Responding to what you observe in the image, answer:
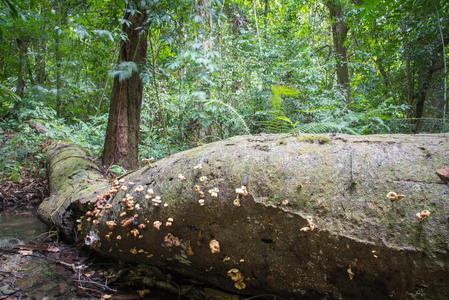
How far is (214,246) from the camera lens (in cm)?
149

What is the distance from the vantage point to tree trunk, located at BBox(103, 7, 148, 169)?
406 cm

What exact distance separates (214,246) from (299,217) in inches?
20.9

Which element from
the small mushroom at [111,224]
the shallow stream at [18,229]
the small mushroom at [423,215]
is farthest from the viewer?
the shallow stream at [18,229]

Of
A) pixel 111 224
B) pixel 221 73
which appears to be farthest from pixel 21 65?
pixel 111 224

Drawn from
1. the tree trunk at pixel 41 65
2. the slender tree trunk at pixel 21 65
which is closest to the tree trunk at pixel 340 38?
the slender tree trunk at pixel 21 65

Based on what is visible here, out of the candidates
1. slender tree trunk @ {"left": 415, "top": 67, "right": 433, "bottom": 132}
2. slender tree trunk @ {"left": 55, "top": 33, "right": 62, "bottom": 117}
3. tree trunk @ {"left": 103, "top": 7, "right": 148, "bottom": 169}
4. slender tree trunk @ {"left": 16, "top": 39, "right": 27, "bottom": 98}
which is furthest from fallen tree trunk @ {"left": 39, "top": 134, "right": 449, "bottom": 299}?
slender tree trunk @ {"left": 16, "top": 39, "right": 27, "bottom": 98}

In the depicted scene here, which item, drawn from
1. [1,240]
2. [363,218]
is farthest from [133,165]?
[363,218]

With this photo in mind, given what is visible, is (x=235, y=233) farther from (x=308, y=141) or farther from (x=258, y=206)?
(x=308, y=141)

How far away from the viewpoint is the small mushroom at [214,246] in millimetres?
1466

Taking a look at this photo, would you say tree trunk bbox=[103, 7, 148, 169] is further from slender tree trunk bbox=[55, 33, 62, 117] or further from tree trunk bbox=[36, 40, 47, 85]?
tree trunk bbox=[36, 40, 47, 85]

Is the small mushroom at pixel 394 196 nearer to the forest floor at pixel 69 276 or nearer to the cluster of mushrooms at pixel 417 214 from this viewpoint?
the cluster of mushrooms at pixel 417 214

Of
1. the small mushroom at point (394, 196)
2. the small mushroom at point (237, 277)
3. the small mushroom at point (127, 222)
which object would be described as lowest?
the small mushroom at point (237, 277)

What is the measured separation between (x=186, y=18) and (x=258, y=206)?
3.23 meters

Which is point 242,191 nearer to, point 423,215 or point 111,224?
point 423,215
